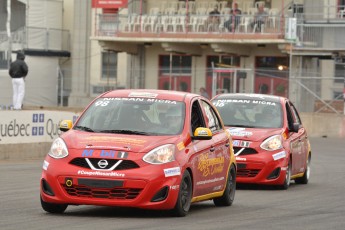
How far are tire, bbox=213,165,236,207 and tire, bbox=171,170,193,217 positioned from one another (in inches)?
67.3

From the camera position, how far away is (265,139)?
18.9 m

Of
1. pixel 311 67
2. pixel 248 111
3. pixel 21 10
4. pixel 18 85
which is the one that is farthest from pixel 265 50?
pixel 248 111

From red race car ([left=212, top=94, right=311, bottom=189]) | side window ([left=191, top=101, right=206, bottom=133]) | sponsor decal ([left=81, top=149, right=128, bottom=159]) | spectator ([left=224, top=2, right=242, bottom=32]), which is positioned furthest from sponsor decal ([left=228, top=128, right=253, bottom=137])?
spectator ([left=224, top=2, right=242, bottom=32])

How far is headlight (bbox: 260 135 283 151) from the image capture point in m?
18.8

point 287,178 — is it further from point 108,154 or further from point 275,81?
point 275,81

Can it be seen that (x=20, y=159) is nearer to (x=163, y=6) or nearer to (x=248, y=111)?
(x=248, y=111)

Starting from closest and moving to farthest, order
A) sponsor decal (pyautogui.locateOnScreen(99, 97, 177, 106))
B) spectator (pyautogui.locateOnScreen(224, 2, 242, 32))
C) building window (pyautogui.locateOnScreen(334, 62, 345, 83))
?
sponsor decal (pyautogui.locateOnScreen(99, 97, 177, 106))
building window (pyautogui.locateOnScreen(334, 62, 345, 83))
spectator (pyautogui.locateOnScreen(224, 2, 242, 32))

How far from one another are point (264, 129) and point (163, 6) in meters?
37.5

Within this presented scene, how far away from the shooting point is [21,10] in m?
59.4

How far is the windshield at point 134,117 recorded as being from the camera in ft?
44.4

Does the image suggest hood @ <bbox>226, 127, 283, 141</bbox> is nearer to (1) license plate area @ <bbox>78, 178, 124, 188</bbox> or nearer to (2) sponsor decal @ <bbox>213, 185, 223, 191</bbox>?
(2) sponsor decal @ <bbox>213, 185, 223, 191</bbox>

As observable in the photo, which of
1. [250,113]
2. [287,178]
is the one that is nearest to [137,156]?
[287,178]

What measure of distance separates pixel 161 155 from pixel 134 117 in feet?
3.53

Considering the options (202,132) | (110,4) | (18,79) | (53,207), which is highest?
(110,4)
